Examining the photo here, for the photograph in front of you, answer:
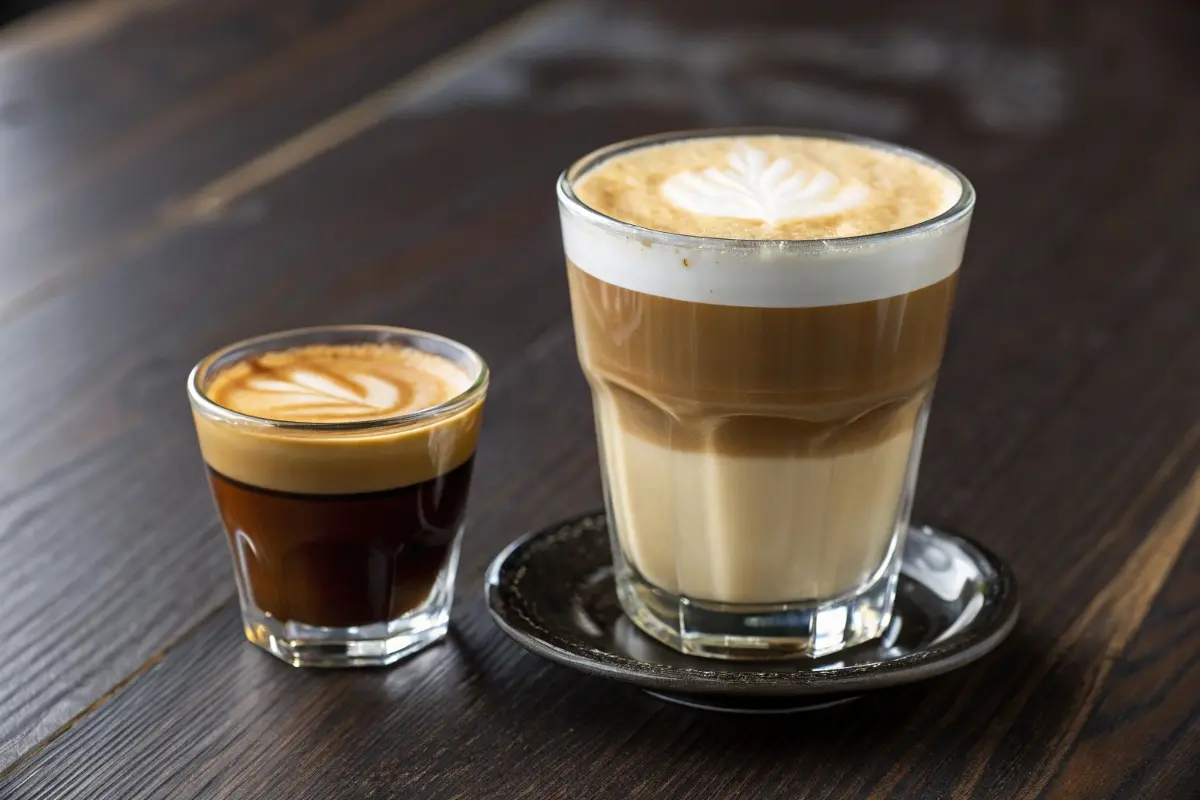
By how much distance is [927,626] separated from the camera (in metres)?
0.89

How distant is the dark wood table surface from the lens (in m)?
0.77

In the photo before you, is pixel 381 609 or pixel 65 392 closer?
pixel 381 609

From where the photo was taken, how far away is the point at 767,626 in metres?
0.88

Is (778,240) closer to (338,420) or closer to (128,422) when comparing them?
(338,420)

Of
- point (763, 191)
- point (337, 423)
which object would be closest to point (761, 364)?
point (763, 191)

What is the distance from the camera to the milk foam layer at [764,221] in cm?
76

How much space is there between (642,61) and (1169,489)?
1.26 m

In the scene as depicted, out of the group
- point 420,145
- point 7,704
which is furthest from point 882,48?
point 7,704

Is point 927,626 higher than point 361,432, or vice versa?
point 361,432

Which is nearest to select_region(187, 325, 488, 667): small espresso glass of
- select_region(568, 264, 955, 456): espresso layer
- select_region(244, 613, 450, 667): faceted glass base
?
select_region(244, 613, 450, 667): faceted glass base

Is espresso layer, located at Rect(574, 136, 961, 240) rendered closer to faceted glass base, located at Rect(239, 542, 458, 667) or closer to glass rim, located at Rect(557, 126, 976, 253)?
glass rim, located at Rect(557, 126, 976, 253)

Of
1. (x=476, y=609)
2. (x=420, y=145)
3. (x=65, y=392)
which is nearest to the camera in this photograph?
(x=476, y=609)

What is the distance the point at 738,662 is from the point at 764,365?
0.18 m

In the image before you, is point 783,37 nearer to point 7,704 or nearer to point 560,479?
point 560,479
